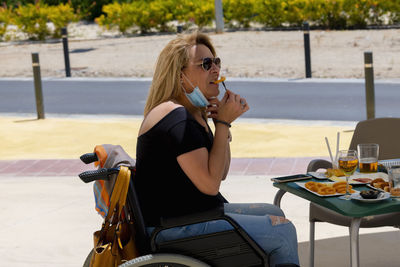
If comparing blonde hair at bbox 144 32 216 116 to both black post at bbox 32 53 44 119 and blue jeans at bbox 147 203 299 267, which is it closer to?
blue jeans at bbox 147 203 299 267

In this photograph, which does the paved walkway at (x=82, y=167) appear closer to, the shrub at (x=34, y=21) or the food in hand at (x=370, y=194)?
the food in hand at (x=370, y=194)

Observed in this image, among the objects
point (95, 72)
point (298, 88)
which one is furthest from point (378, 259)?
point (95, 72)

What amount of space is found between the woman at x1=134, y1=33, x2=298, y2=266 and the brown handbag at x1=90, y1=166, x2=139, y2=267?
0.38 ft

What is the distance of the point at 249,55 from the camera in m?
20.5

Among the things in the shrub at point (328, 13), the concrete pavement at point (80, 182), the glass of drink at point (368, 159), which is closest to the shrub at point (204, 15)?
the shrub at point (328, 13)

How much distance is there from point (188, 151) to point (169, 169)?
0.15m

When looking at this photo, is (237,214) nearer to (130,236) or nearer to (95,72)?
(130,236)

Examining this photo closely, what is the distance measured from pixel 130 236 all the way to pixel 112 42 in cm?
2194

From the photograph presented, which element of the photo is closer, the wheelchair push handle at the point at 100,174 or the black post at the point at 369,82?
the wheelchair push handle at the point at 100,174

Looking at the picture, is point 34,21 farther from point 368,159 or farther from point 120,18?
point 368,159

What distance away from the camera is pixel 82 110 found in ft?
43.1

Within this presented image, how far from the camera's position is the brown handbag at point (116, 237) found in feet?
11.6

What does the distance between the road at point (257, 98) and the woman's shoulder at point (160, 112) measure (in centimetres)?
788

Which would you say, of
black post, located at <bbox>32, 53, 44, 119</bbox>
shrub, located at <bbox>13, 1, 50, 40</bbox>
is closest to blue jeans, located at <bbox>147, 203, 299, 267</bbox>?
black post, located at <bbox>32, 53, 44, 119</bbox>
